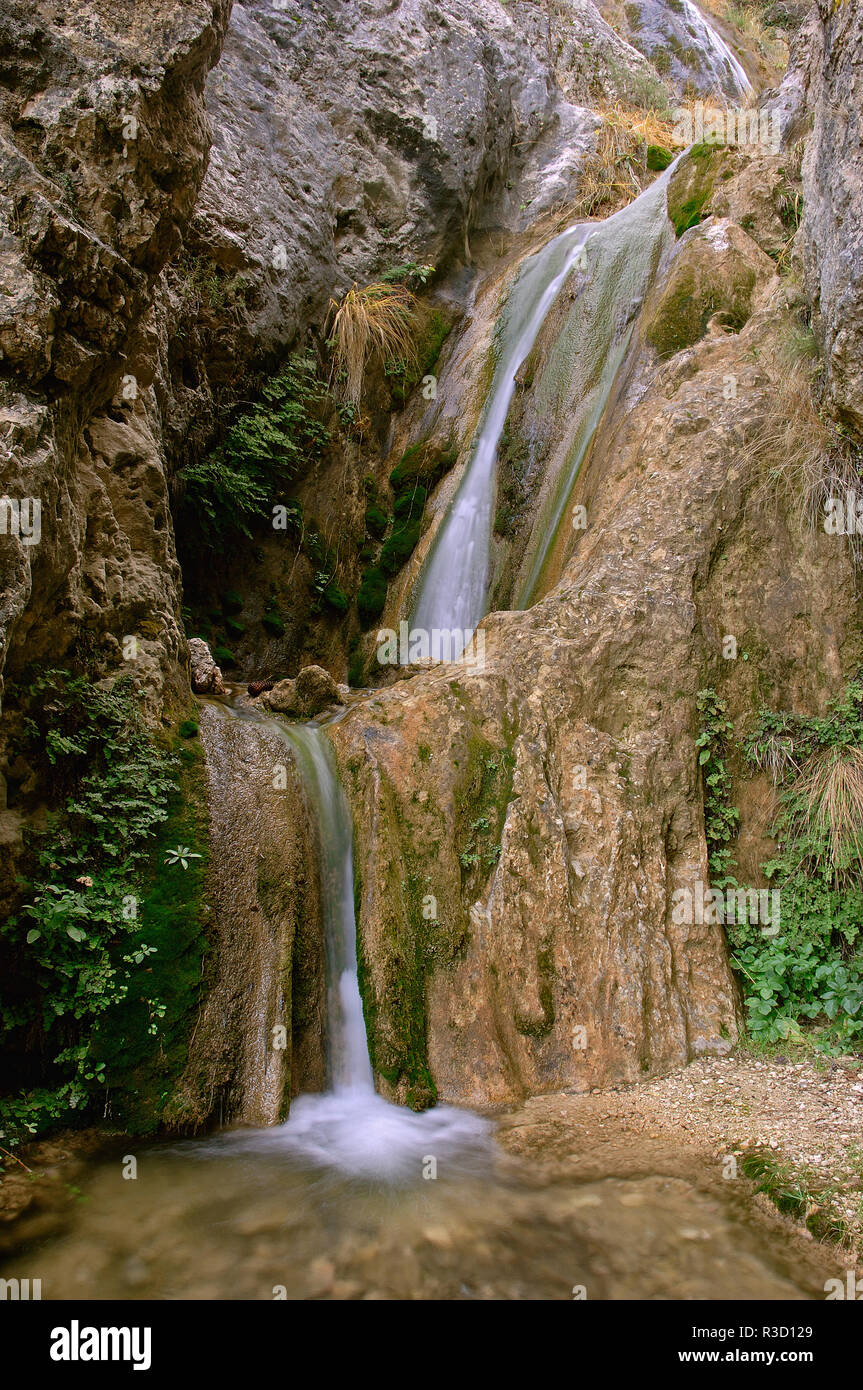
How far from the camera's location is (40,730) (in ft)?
13.5

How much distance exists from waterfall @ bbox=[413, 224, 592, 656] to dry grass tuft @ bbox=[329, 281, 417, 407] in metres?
1.37

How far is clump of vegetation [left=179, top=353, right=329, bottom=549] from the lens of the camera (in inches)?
315

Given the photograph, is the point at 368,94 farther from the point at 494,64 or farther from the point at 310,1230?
the point at 310,1230

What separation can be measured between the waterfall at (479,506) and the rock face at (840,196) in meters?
4.00

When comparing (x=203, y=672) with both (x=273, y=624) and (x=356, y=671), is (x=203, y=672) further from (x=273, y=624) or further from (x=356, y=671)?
(x=356, y=671)

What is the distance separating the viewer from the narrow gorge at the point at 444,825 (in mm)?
3260

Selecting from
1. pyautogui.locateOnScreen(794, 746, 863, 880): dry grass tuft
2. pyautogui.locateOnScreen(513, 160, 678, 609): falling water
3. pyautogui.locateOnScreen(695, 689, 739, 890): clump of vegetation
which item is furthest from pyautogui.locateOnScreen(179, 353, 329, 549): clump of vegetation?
pyautogui.locateOnScreen(794, 746, 863, 880): dry grass tuft

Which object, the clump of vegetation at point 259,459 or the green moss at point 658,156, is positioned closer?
the clump of vegetation at point 259,459

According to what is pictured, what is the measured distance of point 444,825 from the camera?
4.82 meters

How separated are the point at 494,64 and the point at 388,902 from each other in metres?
13.1

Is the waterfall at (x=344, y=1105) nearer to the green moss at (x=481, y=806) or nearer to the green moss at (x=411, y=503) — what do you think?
the green moss at (x=481, y=806)

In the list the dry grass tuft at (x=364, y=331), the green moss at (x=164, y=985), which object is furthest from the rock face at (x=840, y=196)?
the dry grass tuft at (x=364, y=331)

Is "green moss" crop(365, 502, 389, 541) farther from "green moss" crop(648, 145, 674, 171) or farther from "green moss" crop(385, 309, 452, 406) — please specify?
"green moss" crop(648, 145, 674, 171)

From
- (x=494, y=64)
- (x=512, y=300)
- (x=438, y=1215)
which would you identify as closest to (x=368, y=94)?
(x=494, y=64)
